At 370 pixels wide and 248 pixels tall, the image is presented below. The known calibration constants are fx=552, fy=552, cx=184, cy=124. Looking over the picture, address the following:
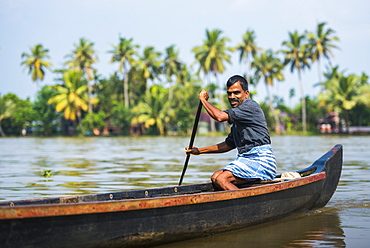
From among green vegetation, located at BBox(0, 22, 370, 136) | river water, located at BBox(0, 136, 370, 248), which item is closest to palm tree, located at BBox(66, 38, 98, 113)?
green vegetation, located at BBox(0, 22, 370, 136)

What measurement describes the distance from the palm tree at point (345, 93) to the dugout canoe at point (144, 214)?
1715 inches

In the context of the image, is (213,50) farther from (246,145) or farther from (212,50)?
(246,145)

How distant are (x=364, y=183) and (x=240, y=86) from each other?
5.05m

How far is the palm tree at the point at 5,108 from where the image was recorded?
59.7 m

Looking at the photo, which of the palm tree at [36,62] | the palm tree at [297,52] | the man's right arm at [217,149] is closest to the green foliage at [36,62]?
the palm tree at [36,62]

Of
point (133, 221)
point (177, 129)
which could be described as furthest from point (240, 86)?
point (177, 129)

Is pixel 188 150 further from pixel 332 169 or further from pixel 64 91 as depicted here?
pixel 64 91

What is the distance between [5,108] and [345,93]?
116 feet

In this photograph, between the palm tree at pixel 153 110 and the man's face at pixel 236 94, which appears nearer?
the man's face at pixel 236 94

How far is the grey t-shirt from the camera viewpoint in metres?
5.33

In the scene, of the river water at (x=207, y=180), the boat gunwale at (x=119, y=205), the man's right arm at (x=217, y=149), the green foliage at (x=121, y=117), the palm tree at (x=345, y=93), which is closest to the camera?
the boat gunwale at (x=119, y=205)

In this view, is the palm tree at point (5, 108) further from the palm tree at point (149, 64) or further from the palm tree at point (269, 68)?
the palm tree at point (269, 68)

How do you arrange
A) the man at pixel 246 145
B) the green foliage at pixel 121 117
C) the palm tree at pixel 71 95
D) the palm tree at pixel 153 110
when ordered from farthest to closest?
1. the green foliage at pixel 121 117
2. the palm tree at pixel 71 95
3. the palm tree at pixel 153 110
4. the man at pixel 246 145

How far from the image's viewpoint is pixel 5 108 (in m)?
59.8
